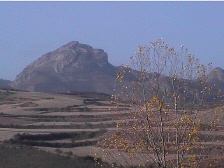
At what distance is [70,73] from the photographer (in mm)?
102625

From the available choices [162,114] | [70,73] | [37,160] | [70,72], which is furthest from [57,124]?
[70,72]

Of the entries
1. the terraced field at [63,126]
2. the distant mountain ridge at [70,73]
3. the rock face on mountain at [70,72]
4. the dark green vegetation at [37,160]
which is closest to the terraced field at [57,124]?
the terraced field at [63,126]

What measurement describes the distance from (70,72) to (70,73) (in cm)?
45

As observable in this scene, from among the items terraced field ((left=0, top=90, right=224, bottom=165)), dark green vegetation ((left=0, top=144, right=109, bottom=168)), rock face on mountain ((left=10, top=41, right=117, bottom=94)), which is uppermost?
rock face on mountain ((left=10, top=41, right=117, bottom=94))

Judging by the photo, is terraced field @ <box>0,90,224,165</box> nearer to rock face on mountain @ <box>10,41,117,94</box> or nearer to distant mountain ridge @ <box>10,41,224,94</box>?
distant mountain ridge @ <box>10,41,224,94</box>

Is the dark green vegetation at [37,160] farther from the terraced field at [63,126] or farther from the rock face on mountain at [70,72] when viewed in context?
the rock face on mountain at [70,72]

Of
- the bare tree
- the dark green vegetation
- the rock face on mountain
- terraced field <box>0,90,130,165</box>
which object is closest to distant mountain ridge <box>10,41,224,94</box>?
the rock face on mountain

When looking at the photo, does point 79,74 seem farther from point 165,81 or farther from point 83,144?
point 165,81

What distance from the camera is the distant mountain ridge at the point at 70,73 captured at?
95812mm

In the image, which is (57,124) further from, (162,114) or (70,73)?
(70,73)

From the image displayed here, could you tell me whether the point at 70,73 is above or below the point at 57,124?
above

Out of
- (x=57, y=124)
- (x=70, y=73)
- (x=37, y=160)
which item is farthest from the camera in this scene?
(x=70, y=73)

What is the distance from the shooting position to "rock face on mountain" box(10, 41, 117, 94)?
96.0 m

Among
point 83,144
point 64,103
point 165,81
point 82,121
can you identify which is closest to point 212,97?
point 165,81
